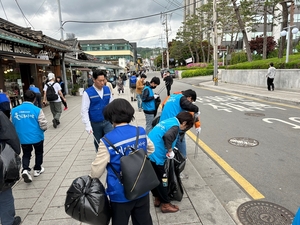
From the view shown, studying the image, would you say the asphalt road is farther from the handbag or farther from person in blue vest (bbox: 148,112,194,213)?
the handbag

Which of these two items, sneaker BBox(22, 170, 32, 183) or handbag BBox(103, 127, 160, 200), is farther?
sneaker BBox(22, 170, 32, 183)

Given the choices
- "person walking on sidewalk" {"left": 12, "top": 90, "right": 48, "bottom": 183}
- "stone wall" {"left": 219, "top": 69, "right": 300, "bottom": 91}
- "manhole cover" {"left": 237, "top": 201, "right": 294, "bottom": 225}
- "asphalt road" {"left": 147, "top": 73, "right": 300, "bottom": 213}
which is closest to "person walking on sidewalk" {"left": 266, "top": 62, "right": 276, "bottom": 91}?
"stone wall" {"left": 219, "top": 69, "right": 300, "bottom": 91}

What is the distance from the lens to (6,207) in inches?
97.0

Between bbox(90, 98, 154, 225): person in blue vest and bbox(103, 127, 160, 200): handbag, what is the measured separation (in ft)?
0.15

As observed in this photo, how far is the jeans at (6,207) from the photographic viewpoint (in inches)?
95.9

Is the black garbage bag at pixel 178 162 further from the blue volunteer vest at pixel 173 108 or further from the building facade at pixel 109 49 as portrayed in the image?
the building facade at pixel 109 49

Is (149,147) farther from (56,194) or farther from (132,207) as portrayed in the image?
(56,194)

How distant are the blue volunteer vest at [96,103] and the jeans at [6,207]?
1.72 m

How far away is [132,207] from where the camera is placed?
1.90 m

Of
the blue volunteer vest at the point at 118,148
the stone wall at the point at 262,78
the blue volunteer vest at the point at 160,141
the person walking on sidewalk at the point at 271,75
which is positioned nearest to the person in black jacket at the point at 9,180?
the blue volunteer vest at the point at 118,148

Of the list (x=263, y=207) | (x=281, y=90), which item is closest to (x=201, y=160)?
(x=263, y=207)

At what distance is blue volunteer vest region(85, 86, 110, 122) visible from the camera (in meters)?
3.74

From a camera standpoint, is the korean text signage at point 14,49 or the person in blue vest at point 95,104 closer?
the person in blue vest at point 95,104

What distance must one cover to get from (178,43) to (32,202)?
54571mm
